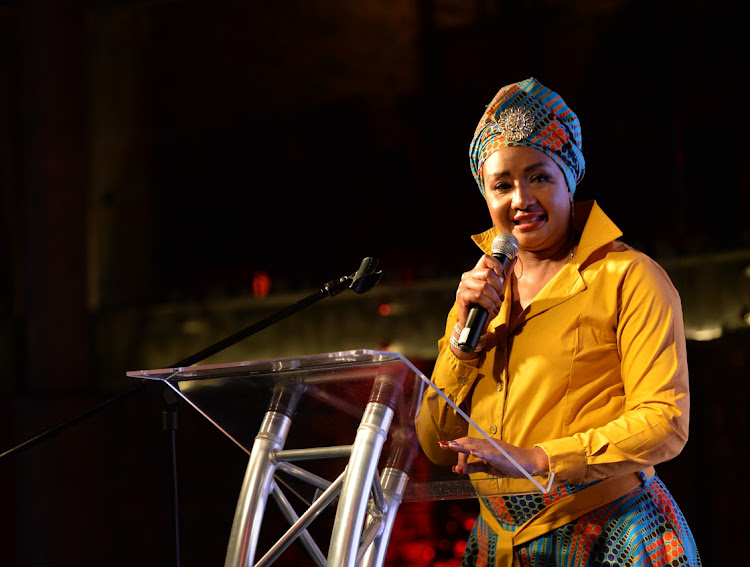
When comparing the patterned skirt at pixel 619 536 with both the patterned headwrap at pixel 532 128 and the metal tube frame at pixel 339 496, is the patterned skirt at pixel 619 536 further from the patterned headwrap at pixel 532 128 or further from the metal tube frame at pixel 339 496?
the patterned headwrap at pixel 532 128

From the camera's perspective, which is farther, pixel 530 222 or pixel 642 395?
pixel 530 222

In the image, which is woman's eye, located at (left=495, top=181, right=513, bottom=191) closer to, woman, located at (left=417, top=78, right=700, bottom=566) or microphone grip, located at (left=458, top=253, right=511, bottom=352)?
woman, located at (left=417, top=78, right=700, bottom=566)

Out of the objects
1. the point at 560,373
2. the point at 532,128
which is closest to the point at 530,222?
the point at 532,128

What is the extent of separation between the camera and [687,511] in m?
2.97

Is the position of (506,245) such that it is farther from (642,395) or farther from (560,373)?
(642,395)

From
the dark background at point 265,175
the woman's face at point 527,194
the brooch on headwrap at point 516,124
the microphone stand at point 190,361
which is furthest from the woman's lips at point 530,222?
the dark background at point 265,175

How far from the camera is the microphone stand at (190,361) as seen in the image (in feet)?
5.14

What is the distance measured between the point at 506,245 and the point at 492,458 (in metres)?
0.43

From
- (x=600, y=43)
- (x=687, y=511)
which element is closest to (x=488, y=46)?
(x=600, y=43)

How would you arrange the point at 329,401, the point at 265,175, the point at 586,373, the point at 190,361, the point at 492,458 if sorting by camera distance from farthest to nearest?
the point at 265,175 < the point at 190,361 < the point at 586,373 < the point at 329,401 < the point at 492,458

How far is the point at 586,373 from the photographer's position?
1502 mm

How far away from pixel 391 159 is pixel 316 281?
0.72m

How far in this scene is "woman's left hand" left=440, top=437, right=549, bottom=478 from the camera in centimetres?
125

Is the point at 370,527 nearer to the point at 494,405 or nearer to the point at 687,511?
the point at 494,405
